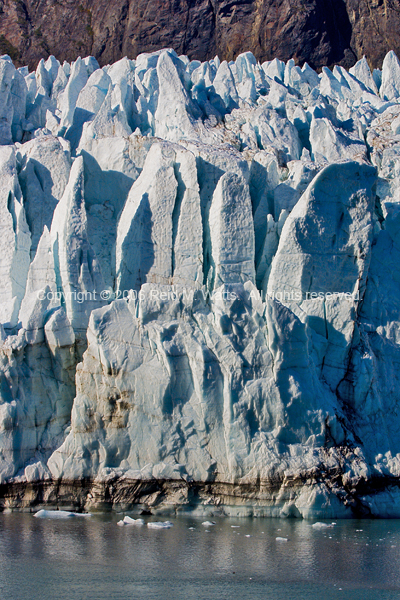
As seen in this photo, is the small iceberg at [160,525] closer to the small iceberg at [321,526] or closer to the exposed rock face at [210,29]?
the small iceberg at [321,526]

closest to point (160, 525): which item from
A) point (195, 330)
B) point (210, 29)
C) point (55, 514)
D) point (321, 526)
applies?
point (55, 514)

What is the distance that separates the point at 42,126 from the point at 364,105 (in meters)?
10.8

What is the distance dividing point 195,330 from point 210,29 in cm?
2375

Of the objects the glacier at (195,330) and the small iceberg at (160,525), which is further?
the glacier at (195,330)

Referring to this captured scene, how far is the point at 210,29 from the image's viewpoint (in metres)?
33.7

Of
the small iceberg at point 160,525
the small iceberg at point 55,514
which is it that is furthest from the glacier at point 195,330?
the small iceberg at point 160,525

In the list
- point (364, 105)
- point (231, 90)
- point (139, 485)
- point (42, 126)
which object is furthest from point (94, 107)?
point (139, 485)

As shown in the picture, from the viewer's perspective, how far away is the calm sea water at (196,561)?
29.3ft

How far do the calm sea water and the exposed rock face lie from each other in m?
25.4

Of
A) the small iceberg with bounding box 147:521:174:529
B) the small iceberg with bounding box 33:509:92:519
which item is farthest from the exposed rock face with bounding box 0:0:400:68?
the small iceberg with bounding box 147:521:174:529

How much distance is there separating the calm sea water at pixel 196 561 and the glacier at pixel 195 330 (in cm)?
101

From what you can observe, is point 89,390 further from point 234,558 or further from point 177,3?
point 177,3

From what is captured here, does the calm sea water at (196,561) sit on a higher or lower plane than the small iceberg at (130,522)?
lower

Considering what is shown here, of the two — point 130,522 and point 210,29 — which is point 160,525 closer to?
point 130,522
